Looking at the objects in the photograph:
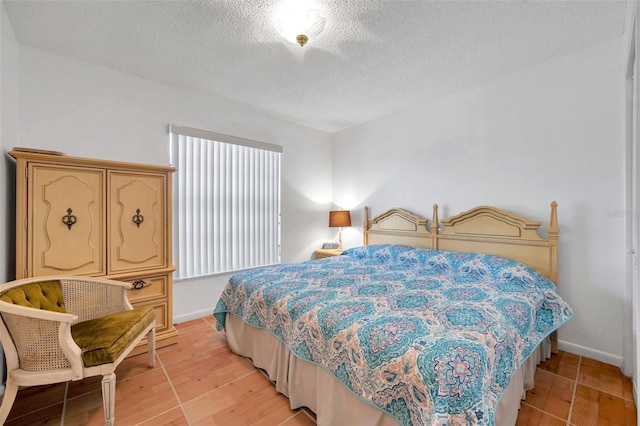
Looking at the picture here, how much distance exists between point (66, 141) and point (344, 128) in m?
3.39

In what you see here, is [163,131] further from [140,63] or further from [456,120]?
[456,120]

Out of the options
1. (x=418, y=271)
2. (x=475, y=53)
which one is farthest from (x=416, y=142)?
(x=418, y=271)

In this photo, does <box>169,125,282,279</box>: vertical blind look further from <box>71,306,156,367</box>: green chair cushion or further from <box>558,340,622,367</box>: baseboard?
<box>558,340,622,367</box>: baseboard

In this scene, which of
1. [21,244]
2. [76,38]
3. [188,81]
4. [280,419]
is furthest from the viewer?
[188,81]

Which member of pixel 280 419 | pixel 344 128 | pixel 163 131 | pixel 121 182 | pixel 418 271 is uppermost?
pixel 344 128

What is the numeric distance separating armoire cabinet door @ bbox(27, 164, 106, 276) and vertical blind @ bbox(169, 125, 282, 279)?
863 millimetres

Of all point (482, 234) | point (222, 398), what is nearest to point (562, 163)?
point (482, 234)

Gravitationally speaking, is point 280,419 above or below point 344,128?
below

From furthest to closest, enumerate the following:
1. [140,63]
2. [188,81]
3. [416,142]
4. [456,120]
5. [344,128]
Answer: [344,128] < [416,142] < [456,120] < [188,81] < [140,63]

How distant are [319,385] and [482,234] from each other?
2.21 metres

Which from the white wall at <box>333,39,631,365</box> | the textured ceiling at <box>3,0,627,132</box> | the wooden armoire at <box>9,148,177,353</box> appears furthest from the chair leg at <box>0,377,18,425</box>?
the white wall at <box>333,39,631,365</box>

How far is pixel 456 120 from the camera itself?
123 inches

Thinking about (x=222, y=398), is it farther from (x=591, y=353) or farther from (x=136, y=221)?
(x=591, y=353)

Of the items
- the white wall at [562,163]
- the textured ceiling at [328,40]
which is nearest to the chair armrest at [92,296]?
the textured ceiling at [328,40]
